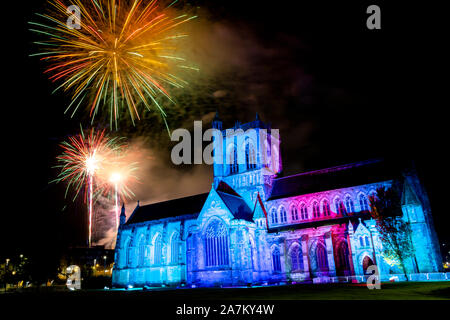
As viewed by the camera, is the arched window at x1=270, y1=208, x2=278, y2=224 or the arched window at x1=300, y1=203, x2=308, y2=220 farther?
the arched window at x1=270, y1=208, x2=278, y2=224

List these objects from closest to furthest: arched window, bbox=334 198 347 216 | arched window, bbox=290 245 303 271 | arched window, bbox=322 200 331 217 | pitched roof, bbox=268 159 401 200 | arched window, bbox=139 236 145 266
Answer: arched window, bbox=290 245 303 271 < pitched roof, bbox=268 159 401 200 < arched window, bbox=334 198 347 216 < arched window, bbox=322 200 331 217 < arched window, bbox=139 236 145 266

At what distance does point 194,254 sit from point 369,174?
28222 millimetres

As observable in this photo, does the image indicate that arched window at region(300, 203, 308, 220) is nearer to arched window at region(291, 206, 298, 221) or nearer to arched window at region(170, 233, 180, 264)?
arched window at region(291, 206, 298, 221)

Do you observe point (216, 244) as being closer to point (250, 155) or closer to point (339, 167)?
point (250, 155)

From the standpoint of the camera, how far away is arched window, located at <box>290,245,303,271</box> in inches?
1719

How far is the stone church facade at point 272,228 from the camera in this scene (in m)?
39.5

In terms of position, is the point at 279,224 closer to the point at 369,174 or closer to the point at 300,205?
the point at 300,205

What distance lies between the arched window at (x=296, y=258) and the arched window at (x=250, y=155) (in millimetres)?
15634

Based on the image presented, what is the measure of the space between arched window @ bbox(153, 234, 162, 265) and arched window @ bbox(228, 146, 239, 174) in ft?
59.6

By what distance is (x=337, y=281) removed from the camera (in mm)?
38594

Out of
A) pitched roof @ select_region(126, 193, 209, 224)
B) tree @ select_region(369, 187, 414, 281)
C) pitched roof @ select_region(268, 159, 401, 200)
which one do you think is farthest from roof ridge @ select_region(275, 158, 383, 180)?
pitched roof @ select_region(126, 193, 209, 224)

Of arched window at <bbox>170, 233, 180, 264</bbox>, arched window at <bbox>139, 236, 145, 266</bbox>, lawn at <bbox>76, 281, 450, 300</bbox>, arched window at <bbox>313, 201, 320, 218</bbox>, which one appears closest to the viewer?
lawn at <bbox>76, 281, 450, 300</bbox>

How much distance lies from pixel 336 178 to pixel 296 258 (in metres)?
13.8
